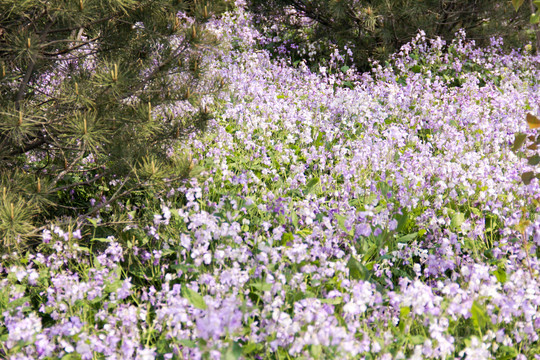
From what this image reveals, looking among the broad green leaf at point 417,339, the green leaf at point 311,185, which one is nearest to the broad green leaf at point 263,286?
the broad green leaf at point 417,339

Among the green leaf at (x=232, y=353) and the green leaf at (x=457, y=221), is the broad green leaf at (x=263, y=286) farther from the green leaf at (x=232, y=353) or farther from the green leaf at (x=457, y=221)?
the green leaf at (x=457, y=221)

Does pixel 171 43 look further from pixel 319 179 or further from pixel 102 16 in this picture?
pixel 319 179

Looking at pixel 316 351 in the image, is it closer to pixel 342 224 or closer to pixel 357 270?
pixel 357 270

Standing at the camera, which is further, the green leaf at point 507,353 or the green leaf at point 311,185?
the green leaf at point 311,185

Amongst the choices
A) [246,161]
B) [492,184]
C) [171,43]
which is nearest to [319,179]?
[246,161]

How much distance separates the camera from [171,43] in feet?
10.8

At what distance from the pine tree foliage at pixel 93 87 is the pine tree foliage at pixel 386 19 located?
4355 millimetres

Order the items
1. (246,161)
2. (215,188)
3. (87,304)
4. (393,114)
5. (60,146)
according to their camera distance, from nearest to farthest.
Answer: (87,304) → (60,146) → (215,188) → (246,161) → (393,114)

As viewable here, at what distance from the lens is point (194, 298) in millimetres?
2432

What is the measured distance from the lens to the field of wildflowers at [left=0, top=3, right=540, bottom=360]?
222 centimetres

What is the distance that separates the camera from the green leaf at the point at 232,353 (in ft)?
6.51

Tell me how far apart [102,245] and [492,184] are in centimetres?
283

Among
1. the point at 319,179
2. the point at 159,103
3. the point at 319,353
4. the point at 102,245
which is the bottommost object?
the point at 102,245

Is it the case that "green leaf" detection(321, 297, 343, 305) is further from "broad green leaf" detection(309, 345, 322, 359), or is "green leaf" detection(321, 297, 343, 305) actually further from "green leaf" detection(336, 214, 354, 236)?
"green leaf" detection(336, 214, 354, 236)
